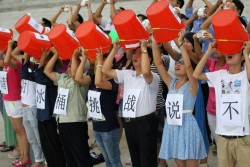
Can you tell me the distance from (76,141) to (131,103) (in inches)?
36.4

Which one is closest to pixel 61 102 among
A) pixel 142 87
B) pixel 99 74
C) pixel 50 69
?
pixel 50 69

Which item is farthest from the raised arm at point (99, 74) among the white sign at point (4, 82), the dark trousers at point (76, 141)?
the white sign at point (4, 82)

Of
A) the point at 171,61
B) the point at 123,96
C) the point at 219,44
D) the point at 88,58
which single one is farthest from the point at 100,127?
the point at 219,44

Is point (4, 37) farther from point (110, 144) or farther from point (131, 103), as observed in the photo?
point (131, 103)

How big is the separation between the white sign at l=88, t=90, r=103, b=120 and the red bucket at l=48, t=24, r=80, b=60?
50cm

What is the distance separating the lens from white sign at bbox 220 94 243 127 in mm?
3977

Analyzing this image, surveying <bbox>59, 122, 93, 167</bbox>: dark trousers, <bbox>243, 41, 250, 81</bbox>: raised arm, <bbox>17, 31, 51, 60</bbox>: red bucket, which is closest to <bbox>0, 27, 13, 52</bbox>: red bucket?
<bbox>17, 31, 51, 60</bbox>: red bucket

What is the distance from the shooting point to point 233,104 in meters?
4.00

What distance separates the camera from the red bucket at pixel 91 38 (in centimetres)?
457

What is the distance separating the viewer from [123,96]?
4.78 meters

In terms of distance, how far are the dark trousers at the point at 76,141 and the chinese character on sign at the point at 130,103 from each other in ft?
2.50

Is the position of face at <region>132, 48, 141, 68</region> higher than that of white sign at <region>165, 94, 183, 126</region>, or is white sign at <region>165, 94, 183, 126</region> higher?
face at <region>132, 48, 141, 68</region>

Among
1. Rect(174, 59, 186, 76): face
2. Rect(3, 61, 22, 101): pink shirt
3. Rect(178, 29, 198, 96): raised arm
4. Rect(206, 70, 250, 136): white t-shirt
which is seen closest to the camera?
Rect(206, 70, 250, 136): white t-shirt

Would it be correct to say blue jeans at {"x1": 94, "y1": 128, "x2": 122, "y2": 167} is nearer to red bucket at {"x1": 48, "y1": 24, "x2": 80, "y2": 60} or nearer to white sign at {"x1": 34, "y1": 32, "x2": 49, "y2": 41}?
red bucket at {"x1": 48, "y1": 24, "x2": 80, "y2": 60}
